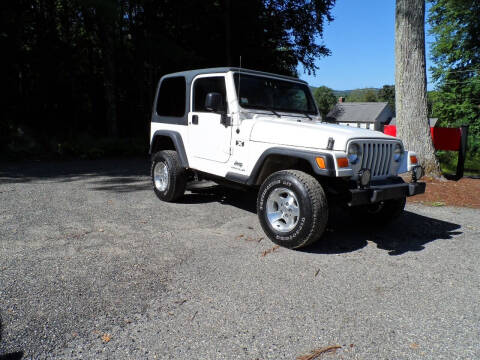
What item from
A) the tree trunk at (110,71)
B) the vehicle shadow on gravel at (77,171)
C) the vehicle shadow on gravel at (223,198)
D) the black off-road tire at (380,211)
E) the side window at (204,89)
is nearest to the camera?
the black off-road tire at (380,211)

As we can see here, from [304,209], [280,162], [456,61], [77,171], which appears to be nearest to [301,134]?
[280,162]

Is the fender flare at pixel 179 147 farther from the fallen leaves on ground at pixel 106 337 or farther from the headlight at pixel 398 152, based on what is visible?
the fallen leaves on ground at pixel 106 337

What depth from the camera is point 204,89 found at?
526cm

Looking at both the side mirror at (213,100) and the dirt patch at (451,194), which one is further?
the dirt patch at (451,194)

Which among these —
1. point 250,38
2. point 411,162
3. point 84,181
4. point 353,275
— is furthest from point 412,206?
point 250,38

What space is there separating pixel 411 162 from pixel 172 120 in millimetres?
3652

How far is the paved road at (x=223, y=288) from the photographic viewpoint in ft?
7.55

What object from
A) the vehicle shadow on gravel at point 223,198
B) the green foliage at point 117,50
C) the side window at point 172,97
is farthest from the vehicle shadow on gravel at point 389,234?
the green foliage at point 117,50

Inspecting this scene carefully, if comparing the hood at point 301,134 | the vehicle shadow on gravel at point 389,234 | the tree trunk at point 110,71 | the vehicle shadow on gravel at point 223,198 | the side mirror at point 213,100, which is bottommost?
the vehicle shadow on gravel at point 389,234

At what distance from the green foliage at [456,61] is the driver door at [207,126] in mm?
15762

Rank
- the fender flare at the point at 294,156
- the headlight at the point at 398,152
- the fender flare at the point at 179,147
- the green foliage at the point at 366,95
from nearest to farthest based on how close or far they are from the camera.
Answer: the fender flare at the point at 294,156
the headlight at the point at 398,152
the fender flare at the point at 179,147
the green foliage at the point at 366,95

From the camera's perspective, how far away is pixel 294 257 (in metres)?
3.78

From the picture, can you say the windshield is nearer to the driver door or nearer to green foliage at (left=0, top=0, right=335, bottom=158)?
the driver door

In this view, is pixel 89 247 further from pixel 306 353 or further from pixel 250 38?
A: pixel 250 38
